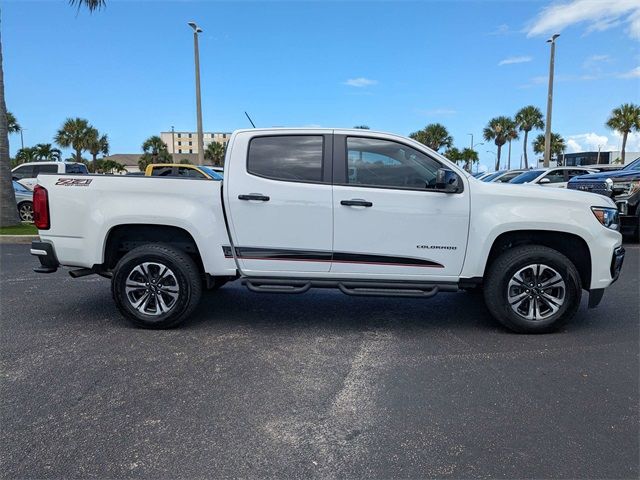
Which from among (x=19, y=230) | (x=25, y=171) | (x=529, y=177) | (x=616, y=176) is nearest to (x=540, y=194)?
(x=616, y=176)

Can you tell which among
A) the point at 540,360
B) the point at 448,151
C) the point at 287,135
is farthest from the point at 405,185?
the point at 448,151

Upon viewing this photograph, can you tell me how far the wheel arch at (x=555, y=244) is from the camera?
4.49 meters

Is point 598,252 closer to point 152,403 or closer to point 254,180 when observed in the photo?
point 254,180

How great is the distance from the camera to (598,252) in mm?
4395

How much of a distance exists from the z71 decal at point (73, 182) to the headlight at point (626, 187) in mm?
10088

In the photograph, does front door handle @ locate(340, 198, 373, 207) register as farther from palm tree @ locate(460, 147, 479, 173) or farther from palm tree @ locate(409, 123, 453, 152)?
palm tree @ locate(460, 147, 479, 173)

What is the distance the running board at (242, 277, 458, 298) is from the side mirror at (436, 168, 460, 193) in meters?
0.93

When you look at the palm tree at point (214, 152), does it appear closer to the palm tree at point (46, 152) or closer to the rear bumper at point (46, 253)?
the palm tree at point (46, 152)

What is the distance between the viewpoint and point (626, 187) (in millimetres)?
9617

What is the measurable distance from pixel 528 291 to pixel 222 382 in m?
2.98

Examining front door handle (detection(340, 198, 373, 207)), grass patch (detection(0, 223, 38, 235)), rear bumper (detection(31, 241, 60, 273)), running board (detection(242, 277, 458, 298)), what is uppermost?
front door handle (detection(340, 198, 373, 207))

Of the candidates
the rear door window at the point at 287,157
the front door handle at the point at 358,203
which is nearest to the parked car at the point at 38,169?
the rear door window at the point at 287,157

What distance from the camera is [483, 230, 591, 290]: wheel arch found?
449 centimetres

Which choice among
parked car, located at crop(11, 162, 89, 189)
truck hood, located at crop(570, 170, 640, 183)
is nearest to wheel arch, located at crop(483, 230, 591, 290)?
truck hood, located at crop(570, 170, 640, 183)
